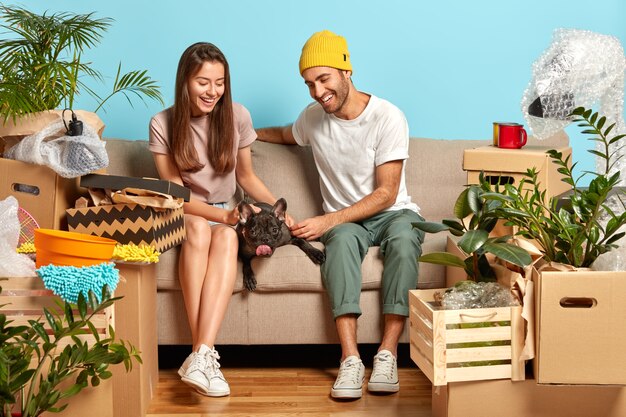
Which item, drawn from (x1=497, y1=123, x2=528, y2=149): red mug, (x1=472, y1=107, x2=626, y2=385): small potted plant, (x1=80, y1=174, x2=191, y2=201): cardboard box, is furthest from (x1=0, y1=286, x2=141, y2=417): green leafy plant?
(x1=497, y1=123, x2=528, y2=149): red mug

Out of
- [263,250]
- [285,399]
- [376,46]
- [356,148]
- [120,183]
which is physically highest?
[376,46]

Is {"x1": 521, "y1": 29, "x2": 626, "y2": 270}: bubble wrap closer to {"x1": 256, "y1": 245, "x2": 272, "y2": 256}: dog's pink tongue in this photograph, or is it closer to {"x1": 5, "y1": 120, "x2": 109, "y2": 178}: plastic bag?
{"x1": 256, "y1": 245, "x2": 272, "y2": 256}: dog's pink tongue

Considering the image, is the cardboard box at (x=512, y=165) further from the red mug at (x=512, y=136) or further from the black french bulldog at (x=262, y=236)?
the black french bulldog at (x=262, y=236)

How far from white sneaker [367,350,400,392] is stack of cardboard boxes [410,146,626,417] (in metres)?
0.24

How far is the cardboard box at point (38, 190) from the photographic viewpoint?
9.06 ft

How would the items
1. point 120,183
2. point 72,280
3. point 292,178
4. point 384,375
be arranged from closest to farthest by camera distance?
point 72,280 → point 120,183 → point 384,375 → point 292,178

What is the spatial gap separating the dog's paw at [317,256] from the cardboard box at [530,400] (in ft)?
2.51

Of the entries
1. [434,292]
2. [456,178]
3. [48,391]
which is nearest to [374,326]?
[434,292]

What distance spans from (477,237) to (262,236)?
81cm

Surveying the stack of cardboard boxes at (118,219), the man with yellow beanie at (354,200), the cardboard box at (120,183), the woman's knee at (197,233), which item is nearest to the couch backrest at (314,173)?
the man with yellow beanie at (354,200)

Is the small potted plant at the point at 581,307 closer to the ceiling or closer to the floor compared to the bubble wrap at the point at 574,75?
closer to the floor

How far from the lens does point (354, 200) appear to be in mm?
3451

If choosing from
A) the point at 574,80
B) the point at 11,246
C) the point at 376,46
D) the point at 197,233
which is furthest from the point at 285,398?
the point at 376,46

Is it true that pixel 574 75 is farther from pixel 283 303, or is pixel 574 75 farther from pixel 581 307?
pixel 283 303
